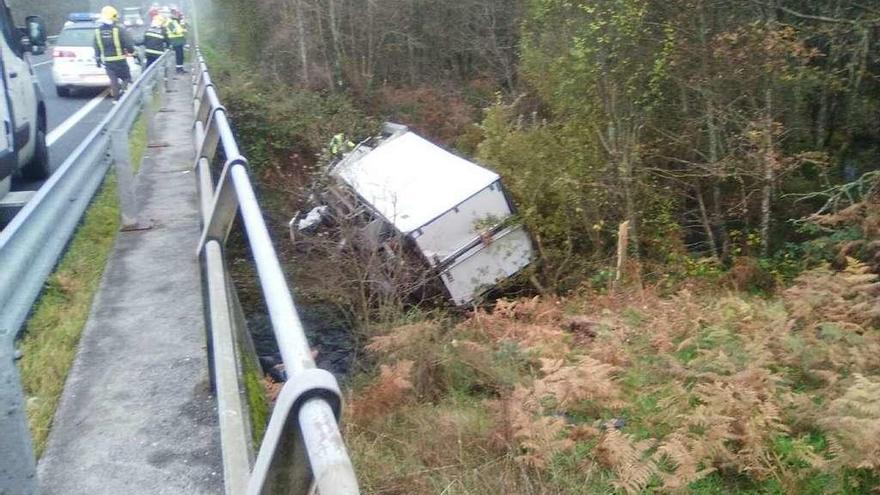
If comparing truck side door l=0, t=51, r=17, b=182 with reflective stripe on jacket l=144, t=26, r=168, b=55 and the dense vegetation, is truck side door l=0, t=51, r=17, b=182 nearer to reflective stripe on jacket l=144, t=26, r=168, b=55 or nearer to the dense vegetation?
the dense vegetation

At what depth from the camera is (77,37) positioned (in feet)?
75.0

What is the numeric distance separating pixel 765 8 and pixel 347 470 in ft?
52.5

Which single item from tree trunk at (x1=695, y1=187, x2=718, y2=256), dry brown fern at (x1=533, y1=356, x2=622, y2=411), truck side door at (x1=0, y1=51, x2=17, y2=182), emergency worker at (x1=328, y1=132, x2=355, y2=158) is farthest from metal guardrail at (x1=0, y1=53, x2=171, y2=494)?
emergency worker at (x1=328, y1=132, x2=355, y2=158)

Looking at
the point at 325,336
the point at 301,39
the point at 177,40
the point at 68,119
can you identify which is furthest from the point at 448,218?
the point at 301,39

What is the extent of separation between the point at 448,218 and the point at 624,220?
12.9 ft

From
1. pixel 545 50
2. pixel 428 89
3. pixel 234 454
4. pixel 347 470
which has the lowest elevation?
pixel 428 89

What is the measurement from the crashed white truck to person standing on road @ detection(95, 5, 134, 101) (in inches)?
210

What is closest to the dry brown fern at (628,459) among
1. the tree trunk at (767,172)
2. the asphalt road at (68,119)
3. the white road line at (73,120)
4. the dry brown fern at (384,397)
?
the dry brown fern at (384,397)

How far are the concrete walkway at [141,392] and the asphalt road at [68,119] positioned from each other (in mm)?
5576

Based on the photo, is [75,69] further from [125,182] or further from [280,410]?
[280,410]

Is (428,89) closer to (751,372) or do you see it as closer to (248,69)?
(248,69)

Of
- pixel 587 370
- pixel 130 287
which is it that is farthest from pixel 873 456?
pixel 130 287

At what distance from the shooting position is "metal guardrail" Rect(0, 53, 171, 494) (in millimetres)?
2004

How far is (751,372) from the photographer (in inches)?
270
